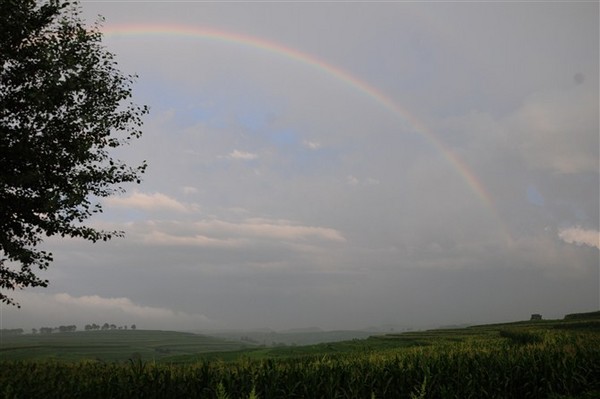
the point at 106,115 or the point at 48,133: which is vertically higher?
the point at 106,115

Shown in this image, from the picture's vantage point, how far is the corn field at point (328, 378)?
33.8ft

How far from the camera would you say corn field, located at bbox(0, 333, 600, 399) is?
10305 millimetres

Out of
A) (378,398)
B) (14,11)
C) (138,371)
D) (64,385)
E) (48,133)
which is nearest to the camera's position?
(64,385)

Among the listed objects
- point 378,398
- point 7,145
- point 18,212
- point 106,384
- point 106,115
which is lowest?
point 378,398

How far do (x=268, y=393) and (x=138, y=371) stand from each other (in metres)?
3.49

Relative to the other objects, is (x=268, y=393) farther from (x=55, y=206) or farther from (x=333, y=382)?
(x=55, y=206)

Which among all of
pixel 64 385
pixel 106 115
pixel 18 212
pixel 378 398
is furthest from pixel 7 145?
pixel 378 398

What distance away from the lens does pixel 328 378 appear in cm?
1191

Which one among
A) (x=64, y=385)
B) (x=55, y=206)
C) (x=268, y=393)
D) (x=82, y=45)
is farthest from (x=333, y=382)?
(x=82, y=45)

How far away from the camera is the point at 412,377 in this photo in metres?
13.8

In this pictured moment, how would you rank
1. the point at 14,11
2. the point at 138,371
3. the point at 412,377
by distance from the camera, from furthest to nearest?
the point at 14,11 < the point at 412,377 < the point at 138,371

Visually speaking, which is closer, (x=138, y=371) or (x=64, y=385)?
(x=64, y=385)

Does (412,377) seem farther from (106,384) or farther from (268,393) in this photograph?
(106,384)

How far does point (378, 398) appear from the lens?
12.9 m
